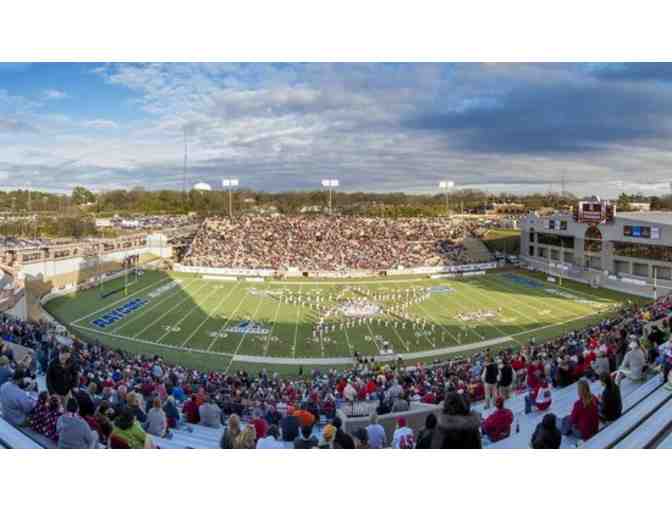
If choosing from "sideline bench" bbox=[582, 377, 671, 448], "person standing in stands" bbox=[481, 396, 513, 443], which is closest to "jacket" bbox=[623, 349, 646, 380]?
"sideline bench" bbox=[582, 377, 671, 448]

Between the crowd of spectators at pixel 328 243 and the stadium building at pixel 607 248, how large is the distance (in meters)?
4.91

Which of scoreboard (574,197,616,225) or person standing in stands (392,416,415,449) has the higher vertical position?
scoreboard (574,197,616,225)

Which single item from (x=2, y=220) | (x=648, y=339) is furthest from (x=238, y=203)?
(x=648, y=339)

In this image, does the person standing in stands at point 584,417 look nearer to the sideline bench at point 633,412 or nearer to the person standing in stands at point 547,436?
the sideline bench at point 633,412

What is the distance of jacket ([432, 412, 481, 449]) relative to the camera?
3.60m

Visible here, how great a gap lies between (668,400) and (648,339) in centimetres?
209

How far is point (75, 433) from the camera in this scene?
4.00 m

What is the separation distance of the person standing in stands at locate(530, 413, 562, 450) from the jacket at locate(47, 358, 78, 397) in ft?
15.0

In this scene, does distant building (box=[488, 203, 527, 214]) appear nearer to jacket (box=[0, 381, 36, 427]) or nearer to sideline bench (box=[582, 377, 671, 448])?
sideline bench (box=[582, 377, 671, 448])

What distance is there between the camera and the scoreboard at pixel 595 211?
87.8ft

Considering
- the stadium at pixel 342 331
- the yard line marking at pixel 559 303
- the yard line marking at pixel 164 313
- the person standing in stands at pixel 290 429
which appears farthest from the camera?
the yard line marking at pixel 559 303

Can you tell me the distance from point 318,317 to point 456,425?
15.8 m

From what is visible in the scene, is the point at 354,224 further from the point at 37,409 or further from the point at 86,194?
the point at 37,409

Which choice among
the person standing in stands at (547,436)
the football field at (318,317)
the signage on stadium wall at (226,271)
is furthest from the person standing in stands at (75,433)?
the signage on stadium wall at (226,271)
